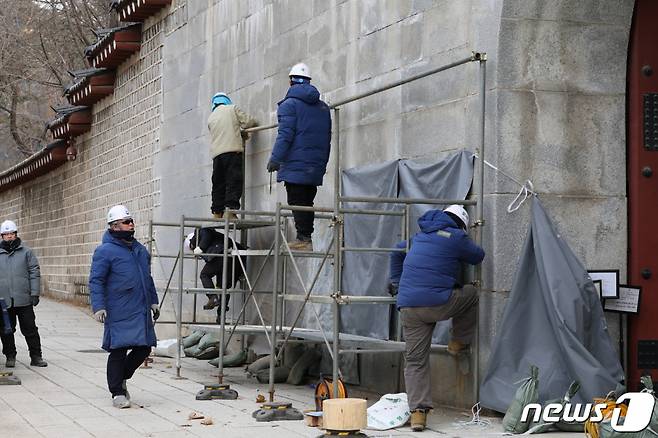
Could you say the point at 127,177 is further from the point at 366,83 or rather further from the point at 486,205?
the point at 486,205

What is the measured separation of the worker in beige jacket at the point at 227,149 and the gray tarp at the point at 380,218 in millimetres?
2609

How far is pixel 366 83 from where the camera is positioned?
1099cm

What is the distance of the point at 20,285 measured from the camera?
1329 cm

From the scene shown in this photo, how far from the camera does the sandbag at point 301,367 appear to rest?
11.7m

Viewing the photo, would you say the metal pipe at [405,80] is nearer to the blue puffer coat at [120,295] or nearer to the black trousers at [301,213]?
the black trousers at [301,213]

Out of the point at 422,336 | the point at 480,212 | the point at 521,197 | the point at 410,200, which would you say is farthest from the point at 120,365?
the point at 521,197

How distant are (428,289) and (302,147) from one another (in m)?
2.68

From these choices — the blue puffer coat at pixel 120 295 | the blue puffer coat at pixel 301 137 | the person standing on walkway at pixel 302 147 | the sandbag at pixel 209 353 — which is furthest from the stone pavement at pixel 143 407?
the blue puffer coat at pixel 301 137

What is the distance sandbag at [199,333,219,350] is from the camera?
13.9 meters

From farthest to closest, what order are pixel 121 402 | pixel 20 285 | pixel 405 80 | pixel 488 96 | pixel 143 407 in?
pixel 20 285 → pixel 143 407 → pixel 121 402 → pixel 405 80 → pixel 488 96

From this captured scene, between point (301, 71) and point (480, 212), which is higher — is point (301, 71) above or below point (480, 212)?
above

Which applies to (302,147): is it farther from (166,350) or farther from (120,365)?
(166,350)

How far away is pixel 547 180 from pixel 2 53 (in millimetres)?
27015

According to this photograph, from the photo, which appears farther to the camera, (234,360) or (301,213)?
(234,360)
